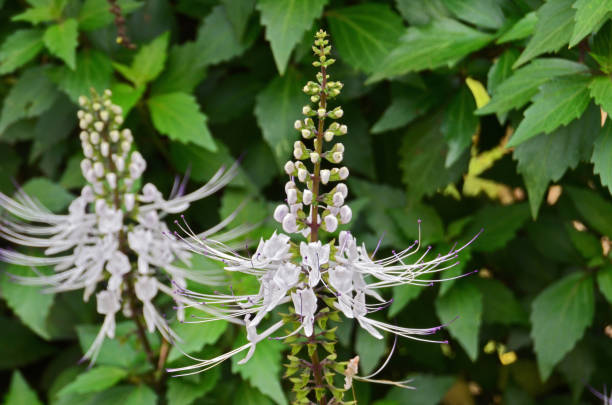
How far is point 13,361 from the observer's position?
9.09 ft

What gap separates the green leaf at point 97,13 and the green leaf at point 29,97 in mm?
215

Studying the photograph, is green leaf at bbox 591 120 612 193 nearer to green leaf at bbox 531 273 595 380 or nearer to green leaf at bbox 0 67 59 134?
green leaf at bbox 531 273 595 380

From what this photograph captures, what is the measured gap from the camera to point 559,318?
6.93 ft

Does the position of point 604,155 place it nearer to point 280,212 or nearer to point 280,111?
point 280,212

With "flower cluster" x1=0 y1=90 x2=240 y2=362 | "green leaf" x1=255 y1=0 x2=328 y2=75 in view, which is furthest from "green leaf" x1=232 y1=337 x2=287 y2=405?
"green leaf" x1=255 y1=0 x2=328 y2=75

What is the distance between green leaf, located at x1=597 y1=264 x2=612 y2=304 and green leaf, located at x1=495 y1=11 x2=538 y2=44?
0.80 meters

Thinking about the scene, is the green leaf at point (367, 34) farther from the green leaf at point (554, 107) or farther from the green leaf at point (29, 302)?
the green leaf at point (29, 302)

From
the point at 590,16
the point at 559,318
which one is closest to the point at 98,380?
the point at 559,318

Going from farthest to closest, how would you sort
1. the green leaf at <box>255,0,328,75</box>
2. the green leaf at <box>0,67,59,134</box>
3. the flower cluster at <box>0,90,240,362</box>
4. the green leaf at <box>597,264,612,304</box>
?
the green leaf at <box>0,67,59,134</box> → the green leaf at <box>597,264,612,304</box> → the green leaf at <box>255,0,328,75</box> → the flower cluster at <box>0,90,240,362</box>

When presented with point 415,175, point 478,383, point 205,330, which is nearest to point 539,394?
point 478,383

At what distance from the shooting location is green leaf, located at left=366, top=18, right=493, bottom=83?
6.21 feet

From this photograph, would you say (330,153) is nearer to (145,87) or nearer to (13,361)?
(145,87)

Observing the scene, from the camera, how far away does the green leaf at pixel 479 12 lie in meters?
1.98

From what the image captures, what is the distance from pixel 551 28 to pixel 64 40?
144 centimetres
